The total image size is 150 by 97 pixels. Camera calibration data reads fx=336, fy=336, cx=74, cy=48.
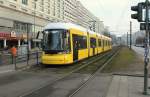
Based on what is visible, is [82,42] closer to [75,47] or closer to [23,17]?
[75,47]

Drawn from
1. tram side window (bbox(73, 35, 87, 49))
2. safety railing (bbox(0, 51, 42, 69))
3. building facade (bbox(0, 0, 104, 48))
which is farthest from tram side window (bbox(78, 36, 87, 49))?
building facade (bbox(0, 0, 104, 48))

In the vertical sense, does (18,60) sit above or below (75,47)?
below

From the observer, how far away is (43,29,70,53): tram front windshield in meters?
23.9

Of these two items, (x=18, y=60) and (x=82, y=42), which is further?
(x=82, y=42)

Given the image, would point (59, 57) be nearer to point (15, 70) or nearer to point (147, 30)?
point (15, 70)

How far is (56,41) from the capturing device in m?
24.0

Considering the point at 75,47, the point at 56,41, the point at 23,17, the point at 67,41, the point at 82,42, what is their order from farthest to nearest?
the point at 23,17 < the point at 82,42 < the point at 75,47 < the point at 67,41 < the point at 56,41

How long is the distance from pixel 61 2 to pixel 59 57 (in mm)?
98155

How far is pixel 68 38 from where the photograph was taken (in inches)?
967

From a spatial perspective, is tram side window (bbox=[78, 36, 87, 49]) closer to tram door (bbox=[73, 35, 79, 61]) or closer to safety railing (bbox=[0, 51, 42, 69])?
tram door (bbox=[73, 35, 79, 61])

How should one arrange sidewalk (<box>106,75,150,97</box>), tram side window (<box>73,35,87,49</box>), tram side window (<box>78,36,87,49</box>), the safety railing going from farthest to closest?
tram side window (<box>78,36,87,49</box>)
tram side window (<box>73,35,87,49</box>)
the safety railing
sidewalk (<box>106,75,150,97</box>)

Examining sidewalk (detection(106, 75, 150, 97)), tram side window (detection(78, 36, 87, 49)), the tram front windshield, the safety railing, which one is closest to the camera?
sidewalk (detection(106, 75, 150, 97))

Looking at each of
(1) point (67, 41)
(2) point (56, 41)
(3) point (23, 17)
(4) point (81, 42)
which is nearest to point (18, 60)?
(2) point (56, 41)

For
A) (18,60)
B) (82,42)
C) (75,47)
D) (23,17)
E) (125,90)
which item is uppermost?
(23,17)
